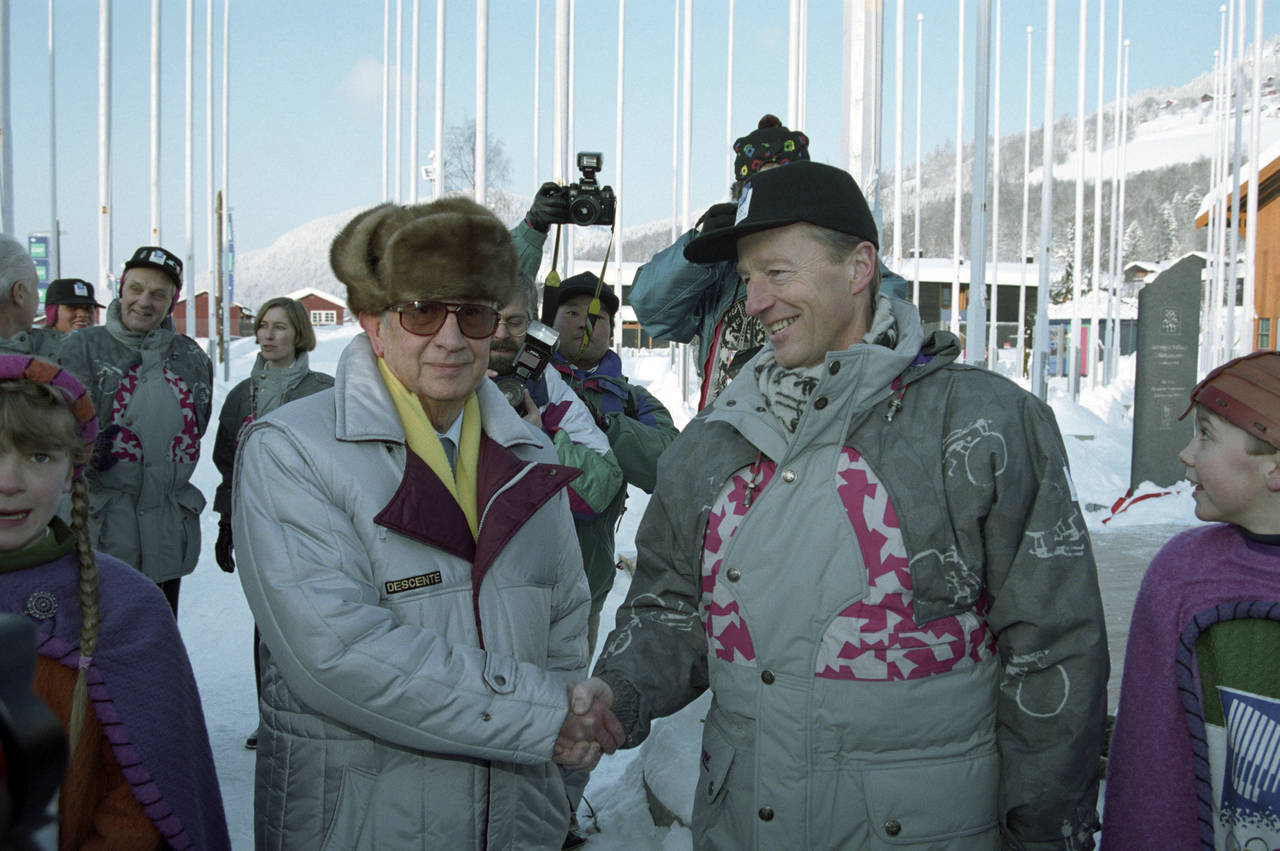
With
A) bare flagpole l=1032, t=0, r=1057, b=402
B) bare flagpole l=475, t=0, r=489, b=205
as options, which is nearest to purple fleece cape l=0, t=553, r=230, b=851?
bare flagpole l=475, t=0, r=489, b=205

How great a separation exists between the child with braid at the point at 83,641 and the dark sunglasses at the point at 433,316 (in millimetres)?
653

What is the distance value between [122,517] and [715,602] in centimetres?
334

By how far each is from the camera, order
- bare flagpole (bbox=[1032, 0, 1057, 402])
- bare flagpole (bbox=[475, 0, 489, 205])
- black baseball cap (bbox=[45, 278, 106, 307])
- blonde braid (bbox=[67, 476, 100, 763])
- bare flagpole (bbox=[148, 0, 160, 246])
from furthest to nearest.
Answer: bare flagpole (bbox=[148, 0, 160, 246]) < bare flagpole (bbox=[1032, 0, 1057, 402]) < bare flagpole (bbox=[475, 0, 489, 205]) < black baseball cap (bbox=[45, 278, 106, 307]) < blonde braid (bbox=[67, 476, 100, 763])

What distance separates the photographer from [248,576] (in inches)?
78.1

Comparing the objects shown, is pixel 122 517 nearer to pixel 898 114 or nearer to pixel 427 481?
pixel 427 481

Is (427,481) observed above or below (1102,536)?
above

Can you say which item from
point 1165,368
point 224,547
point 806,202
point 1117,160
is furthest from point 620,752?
point 1117,160

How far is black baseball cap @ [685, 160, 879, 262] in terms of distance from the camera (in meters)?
2.12

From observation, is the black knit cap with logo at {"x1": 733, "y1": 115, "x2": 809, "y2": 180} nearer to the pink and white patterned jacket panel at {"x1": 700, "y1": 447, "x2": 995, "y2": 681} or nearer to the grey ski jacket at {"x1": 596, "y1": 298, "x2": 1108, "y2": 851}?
the grey ski jacket at {"x1": 596, "y1": 298, "x2": 1108, "y2": 851}

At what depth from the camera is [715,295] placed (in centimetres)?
397

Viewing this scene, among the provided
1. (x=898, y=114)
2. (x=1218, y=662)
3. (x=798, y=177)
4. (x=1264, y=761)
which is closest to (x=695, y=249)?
(x=798, y=177)

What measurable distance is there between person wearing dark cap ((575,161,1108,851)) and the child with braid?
2.77 ft

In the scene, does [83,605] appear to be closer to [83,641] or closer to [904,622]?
[83,641]

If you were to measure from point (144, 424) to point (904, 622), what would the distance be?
12.5ft
